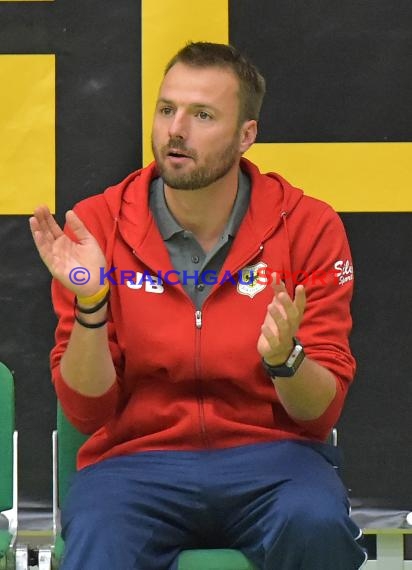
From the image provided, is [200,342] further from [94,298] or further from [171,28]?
[171,28]

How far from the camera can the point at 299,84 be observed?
10.8 ft

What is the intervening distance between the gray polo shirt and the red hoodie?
30mm

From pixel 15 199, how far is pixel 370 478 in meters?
1.11

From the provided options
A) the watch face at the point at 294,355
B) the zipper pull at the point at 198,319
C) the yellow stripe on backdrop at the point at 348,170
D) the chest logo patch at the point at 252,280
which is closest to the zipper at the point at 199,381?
the zipper pull at the point at 198,319

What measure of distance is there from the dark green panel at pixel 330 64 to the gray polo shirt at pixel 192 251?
0.57m

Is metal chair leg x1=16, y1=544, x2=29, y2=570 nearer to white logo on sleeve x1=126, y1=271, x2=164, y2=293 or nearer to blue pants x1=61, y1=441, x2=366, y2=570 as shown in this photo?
blue pants x1=61, y1=441, x2=366, y2=570

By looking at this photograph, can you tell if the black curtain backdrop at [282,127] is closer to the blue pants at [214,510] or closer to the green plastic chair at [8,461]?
the green plastic chair at [8,461]

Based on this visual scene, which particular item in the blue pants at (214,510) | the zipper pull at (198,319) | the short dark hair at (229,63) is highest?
the short dark hair at (229,63)

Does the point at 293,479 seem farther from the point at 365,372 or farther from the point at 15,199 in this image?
the point at 15,199

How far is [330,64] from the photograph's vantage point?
3.31 meters

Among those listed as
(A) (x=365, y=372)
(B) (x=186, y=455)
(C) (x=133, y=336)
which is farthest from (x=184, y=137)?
(A) (x=365, y=372)

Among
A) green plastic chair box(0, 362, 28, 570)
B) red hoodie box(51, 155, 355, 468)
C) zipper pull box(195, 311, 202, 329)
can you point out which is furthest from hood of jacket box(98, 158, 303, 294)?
green plastic chair box(0, 362, 28, 570)

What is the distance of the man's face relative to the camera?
8.80 ft

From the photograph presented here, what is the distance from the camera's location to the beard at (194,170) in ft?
8.79
